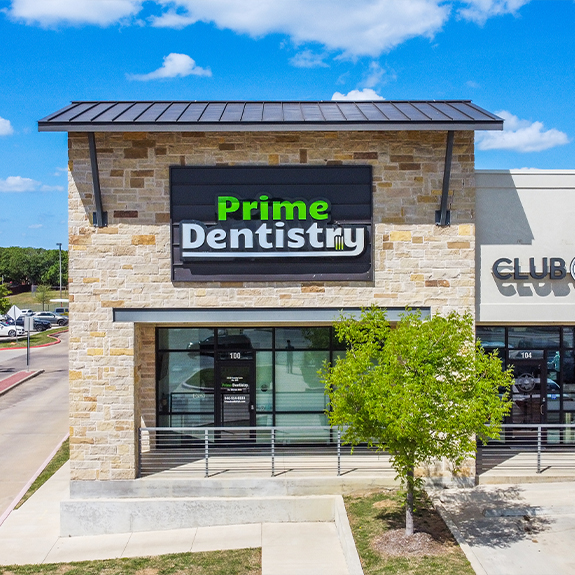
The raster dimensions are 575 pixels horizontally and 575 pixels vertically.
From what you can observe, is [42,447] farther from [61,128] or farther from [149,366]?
[61,128]

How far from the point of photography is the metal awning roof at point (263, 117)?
38.0ft

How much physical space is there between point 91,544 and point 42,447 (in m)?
7.07

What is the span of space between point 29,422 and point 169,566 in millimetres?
12542

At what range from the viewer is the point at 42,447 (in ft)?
57.9

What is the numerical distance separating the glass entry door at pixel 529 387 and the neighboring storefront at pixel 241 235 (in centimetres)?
283

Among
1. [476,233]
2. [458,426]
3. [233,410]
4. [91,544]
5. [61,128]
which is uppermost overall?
[61,128]

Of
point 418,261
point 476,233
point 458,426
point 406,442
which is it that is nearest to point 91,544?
point 406,442

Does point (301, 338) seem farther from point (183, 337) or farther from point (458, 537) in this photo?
point (458, 537)

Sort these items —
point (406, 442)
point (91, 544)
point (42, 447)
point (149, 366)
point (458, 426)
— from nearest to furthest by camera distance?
point (458, 426), point (406, 442), point (91, 544), point (149, 366), point (42, 447)

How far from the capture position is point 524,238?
41.8ft

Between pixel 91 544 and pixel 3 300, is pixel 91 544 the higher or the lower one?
the lower one

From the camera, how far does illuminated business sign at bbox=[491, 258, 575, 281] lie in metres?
12.7

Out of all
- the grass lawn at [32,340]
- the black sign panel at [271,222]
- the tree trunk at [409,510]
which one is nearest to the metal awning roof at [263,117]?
the black sign panel at [271,222]

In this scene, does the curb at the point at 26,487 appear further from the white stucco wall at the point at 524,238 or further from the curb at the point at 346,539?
the white stucco wall at the point at 524,238
